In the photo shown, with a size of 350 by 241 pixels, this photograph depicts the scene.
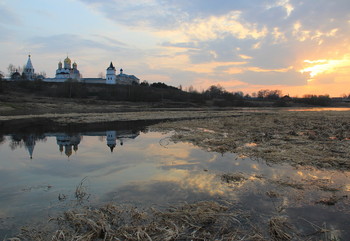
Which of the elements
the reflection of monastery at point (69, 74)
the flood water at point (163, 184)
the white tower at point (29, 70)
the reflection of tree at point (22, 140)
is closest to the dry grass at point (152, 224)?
the flood water at point (163, 184)

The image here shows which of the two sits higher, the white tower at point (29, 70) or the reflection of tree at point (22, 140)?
the white tower at point (29, 70)

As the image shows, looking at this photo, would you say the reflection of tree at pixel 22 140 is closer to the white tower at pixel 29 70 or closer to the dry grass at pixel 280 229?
the dry grass at pixel 280 229

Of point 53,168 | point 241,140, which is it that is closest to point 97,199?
point 53,168

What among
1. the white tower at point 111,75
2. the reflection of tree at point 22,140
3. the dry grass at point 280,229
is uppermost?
the white tower at point 111,75

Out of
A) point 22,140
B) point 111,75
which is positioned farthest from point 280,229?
point 111,75

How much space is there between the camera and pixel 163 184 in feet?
33.2

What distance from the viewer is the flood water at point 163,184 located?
7527 millimetres

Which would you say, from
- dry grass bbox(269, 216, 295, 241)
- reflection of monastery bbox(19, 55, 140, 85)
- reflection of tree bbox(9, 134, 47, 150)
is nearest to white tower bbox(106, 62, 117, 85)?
reflection of monastery bbox(19, 55, 140, 85)

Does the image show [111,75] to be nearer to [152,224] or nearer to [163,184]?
[163,184]

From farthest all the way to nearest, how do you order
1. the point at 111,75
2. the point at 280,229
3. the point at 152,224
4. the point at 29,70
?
the point at 111,75
the point at 29,70
the point at 152,224
the point at 280,229

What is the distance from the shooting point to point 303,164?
12898 millimetres

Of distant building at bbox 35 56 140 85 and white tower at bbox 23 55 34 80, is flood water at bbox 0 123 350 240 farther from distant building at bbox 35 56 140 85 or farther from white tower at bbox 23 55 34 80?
white tower at bbox 23 55 34 80

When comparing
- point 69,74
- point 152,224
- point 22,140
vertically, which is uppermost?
point 69,74

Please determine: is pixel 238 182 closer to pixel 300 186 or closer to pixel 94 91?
pixel 300 186
